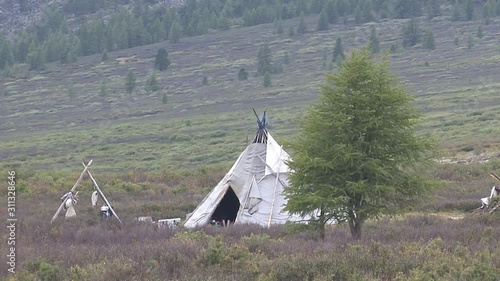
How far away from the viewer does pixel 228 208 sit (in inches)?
912

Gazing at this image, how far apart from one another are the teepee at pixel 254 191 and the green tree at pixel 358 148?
21.8 feet

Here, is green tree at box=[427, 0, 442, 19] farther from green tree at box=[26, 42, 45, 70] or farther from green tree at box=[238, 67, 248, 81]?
green tree at box=[26, 42, 45, 70]

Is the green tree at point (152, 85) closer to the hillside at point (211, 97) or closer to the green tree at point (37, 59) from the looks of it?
the hillside at point (211, 97)

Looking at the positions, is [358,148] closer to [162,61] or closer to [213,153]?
[213,153]

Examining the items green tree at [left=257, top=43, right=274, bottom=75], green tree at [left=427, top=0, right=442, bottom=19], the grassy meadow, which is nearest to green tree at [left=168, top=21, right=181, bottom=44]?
the grassy meadow

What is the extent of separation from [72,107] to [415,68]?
143 feet

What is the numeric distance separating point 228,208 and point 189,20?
130 m

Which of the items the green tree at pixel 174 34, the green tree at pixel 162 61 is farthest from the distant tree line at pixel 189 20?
the green tree at pixel 162 61

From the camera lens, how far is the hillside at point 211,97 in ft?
185

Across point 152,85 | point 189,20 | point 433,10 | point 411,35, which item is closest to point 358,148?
point 152,85

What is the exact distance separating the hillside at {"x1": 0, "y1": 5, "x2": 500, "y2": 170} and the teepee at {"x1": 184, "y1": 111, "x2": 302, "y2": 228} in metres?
17.6

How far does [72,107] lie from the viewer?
3920 inches

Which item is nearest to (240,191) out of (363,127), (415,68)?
(363,127)

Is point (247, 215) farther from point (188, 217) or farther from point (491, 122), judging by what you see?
point (491, 122)
